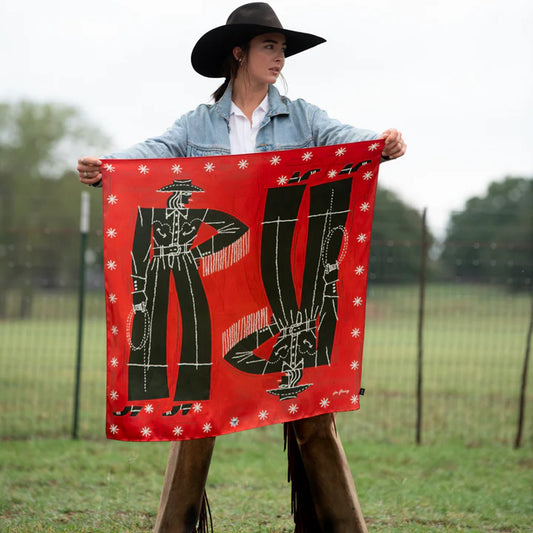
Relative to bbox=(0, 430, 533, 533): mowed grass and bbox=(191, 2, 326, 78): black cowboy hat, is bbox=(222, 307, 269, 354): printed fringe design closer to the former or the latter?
bbox=(191, 2, 326, 78): black cowboy hat

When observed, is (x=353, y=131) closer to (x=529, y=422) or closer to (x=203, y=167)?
(x=203, y=167)

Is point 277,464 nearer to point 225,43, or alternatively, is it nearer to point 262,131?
point 262,131

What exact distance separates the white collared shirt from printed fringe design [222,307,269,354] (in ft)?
2.39

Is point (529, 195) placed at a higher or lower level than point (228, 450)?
higher

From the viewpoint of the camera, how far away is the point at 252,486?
191 inches

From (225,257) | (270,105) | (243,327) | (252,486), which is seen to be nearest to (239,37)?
(270,105)

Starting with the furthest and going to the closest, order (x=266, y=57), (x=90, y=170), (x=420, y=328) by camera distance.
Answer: (x=420, y=328), (x=266, y=57), (x=90, y=170)

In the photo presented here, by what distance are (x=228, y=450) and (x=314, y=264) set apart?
355 centimetres

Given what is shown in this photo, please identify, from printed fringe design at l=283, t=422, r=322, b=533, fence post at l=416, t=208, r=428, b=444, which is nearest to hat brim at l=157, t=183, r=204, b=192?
printed fringe design at l=283, t=422, r=322, b=533

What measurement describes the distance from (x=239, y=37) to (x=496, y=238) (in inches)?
991

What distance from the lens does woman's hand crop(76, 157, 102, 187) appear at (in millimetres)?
2893

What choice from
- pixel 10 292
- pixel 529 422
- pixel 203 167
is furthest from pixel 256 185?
pixel 10 292

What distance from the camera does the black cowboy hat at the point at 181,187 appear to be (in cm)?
294

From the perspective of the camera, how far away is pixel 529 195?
173ft
